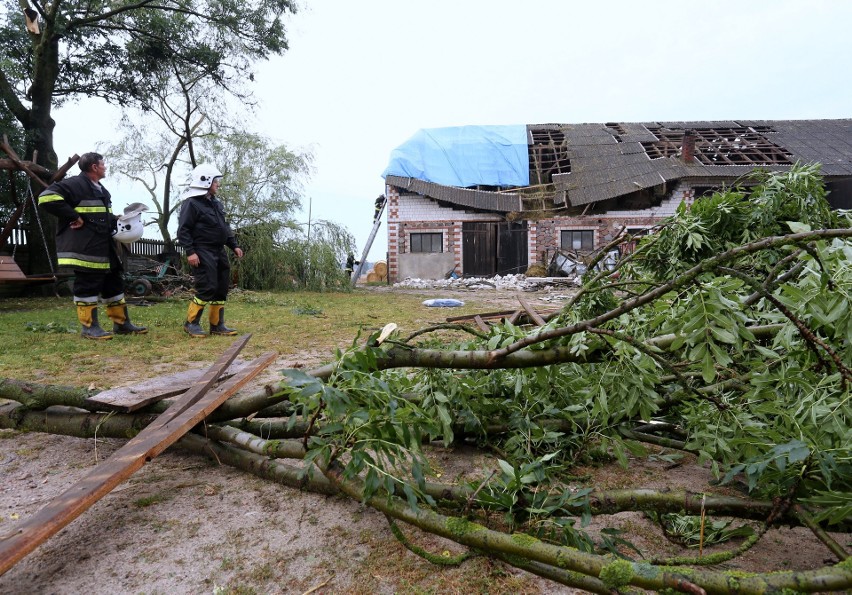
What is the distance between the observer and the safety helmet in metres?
5.97

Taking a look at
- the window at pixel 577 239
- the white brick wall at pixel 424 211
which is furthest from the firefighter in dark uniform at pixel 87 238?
the window at pixel 577 239

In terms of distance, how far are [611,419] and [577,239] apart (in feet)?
61.6

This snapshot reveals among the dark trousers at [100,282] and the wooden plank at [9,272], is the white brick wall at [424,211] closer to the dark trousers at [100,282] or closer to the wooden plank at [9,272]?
the wooden plank at [9,272]

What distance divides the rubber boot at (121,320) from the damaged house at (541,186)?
593 inches

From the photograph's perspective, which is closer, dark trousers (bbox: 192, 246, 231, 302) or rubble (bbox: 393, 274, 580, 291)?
dark trousers (bbox: 192, 246, 231, 302)

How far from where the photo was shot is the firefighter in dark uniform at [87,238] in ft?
17.0

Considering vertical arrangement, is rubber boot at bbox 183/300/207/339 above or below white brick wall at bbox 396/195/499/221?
below

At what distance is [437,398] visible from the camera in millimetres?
1812

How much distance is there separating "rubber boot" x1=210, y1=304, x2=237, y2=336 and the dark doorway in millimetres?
15150

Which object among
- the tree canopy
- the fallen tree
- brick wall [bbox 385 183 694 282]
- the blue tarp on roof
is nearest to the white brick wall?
brick wall [bbox 385 183 694 282]

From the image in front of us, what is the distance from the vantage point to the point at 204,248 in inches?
226

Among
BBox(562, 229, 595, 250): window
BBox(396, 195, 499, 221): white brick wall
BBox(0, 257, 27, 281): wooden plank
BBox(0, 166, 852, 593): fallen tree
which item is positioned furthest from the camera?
BBox(396, 195, 499, 221): white brick wall

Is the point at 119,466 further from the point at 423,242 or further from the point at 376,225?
the point at 376,225

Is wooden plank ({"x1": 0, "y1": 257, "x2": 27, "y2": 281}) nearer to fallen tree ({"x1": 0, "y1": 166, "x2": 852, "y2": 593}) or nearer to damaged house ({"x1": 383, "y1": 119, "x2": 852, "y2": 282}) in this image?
fallen tree ({"x1": 0, "y1": 166, "x2": 852, "y2": 593})
